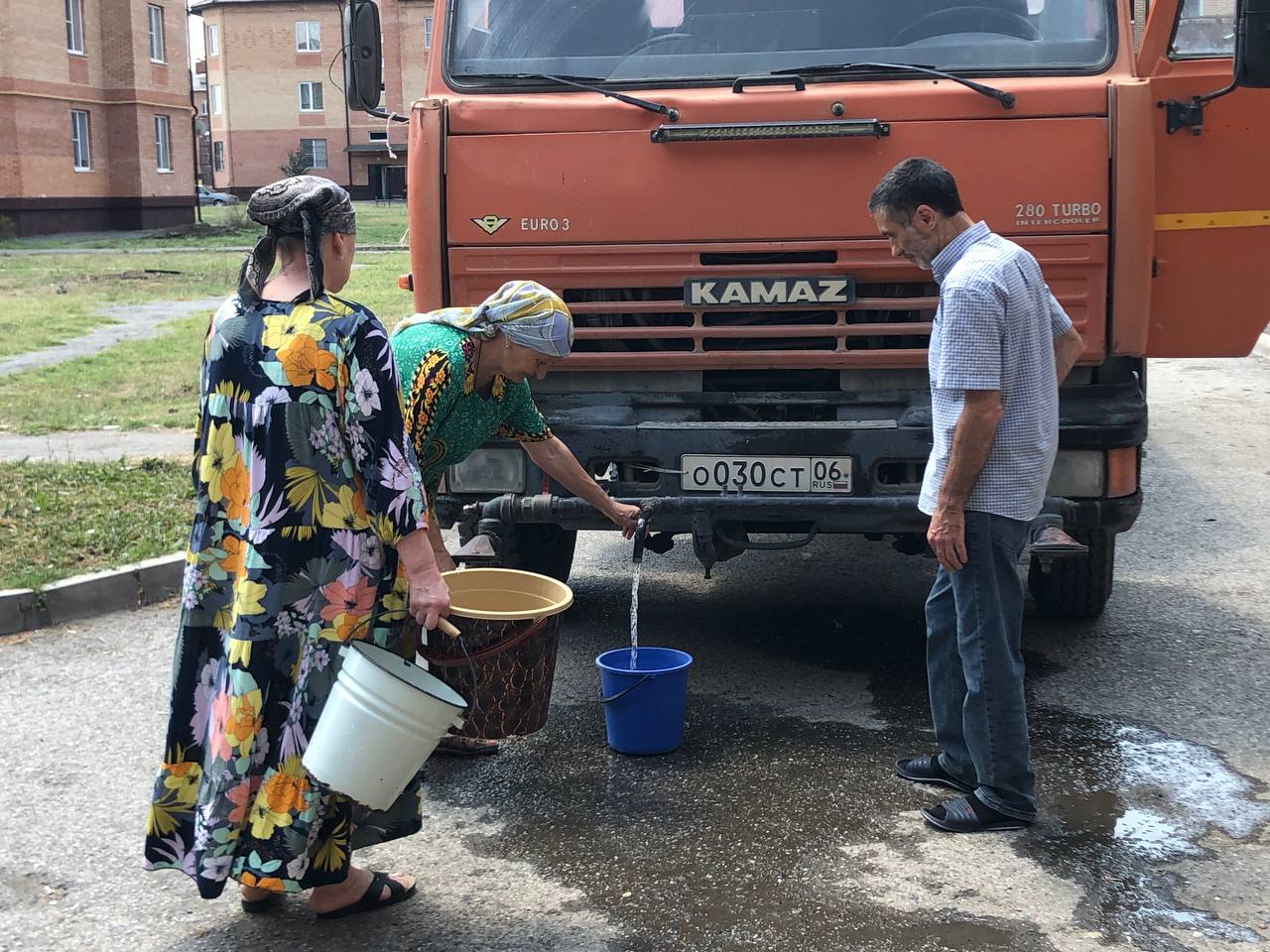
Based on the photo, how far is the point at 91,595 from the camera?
689 centimetres

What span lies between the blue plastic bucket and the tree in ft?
200

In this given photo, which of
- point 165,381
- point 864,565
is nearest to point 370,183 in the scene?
point 165,381

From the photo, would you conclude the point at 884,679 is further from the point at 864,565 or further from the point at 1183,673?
the point at 864,565

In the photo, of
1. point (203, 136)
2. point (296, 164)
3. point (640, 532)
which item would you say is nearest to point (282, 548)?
point (640, 532)

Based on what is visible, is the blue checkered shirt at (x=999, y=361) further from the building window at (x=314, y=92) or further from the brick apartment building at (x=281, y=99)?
the building window at (x=314, y=92)

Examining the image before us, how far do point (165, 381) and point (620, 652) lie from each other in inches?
396

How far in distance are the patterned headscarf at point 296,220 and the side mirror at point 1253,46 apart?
10.4ft

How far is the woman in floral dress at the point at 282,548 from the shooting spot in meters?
3.45

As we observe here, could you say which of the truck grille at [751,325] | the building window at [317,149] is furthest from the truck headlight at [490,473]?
the building window at [317,149]

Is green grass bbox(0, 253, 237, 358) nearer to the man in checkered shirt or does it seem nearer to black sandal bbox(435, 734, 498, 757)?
black sandal bbox(435, 734, 498, 757)

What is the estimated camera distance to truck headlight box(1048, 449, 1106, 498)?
17.7ft

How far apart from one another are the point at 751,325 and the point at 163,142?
156 ft

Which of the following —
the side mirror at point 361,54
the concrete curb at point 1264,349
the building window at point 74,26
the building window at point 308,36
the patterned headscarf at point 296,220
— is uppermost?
the building window at point 308,36

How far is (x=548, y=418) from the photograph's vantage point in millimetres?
5688
